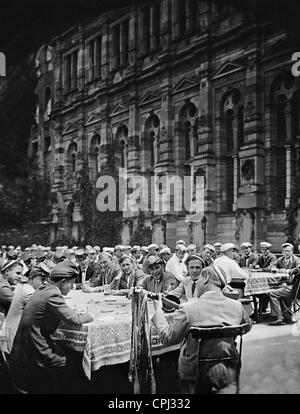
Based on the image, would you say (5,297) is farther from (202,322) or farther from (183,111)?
(183,111)

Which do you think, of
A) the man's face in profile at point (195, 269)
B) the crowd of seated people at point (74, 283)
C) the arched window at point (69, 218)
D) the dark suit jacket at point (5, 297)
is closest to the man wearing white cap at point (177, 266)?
the crowd of seated people at point (74, 283)

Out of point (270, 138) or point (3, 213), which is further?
point (3, 213)

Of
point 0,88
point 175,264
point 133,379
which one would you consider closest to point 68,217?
point 0,88

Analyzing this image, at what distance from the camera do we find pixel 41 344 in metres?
4.30

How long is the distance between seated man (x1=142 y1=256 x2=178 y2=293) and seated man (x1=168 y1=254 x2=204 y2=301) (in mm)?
186

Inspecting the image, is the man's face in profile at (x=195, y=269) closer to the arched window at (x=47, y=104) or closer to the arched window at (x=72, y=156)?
the arched window at (x=72, y=156)

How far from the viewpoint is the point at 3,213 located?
945 inches

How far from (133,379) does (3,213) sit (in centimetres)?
2032

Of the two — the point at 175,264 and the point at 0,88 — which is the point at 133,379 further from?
the point at 0,88

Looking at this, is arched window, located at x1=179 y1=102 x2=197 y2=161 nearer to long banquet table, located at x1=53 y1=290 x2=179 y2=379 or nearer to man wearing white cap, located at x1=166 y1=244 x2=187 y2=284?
man wearing white cap, located at x1=166 y1=244 x2=187 y2=284

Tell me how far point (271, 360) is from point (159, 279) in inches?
68.1

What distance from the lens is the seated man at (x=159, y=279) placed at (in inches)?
256

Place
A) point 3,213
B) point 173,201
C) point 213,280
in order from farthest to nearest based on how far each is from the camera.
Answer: point 3,213, point 173,201, point 213,280

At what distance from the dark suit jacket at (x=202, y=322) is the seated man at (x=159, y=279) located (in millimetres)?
2290
